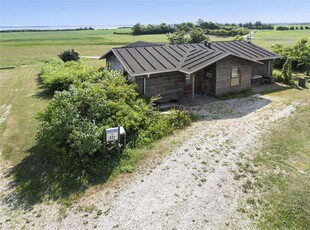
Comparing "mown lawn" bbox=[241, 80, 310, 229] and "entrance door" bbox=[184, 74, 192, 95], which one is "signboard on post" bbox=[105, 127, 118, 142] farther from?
"entrance door" bbox=[184, 74, 192, 95]

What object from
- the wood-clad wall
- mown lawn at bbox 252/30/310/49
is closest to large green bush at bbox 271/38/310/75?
the wood-clad wall

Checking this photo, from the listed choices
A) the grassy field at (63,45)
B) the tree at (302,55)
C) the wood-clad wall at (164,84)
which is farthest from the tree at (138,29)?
Result: the wood-clad wall at (164,84)

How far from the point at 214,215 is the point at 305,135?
7.60 m

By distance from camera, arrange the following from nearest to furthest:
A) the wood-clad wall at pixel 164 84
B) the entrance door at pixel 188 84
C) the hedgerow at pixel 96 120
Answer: the hedgerow at pixel 96 120 < the wood-clad wall at pixel 164 84 < the entrance door at pixel 188 84

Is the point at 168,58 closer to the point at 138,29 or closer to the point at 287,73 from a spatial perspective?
the point at 287,73

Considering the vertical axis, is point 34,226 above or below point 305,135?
below

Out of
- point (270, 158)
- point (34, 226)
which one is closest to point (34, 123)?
point (34, 226)

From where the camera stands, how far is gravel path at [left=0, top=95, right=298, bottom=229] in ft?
24.5

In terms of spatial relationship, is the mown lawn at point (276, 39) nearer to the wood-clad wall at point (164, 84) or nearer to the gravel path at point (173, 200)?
the wood-clad wall at point (164, 84)

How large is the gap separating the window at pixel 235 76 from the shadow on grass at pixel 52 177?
11.6 metres

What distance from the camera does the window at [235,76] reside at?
62.0 feet

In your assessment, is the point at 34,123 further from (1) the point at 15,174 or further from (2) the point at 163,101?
(2) the point at 163,101

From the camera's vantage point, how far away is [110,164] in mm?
10289

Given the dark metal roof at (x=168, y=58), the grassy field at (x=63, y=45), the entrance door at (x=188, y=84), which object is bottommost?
the entrance door at (x=188, y=84)
